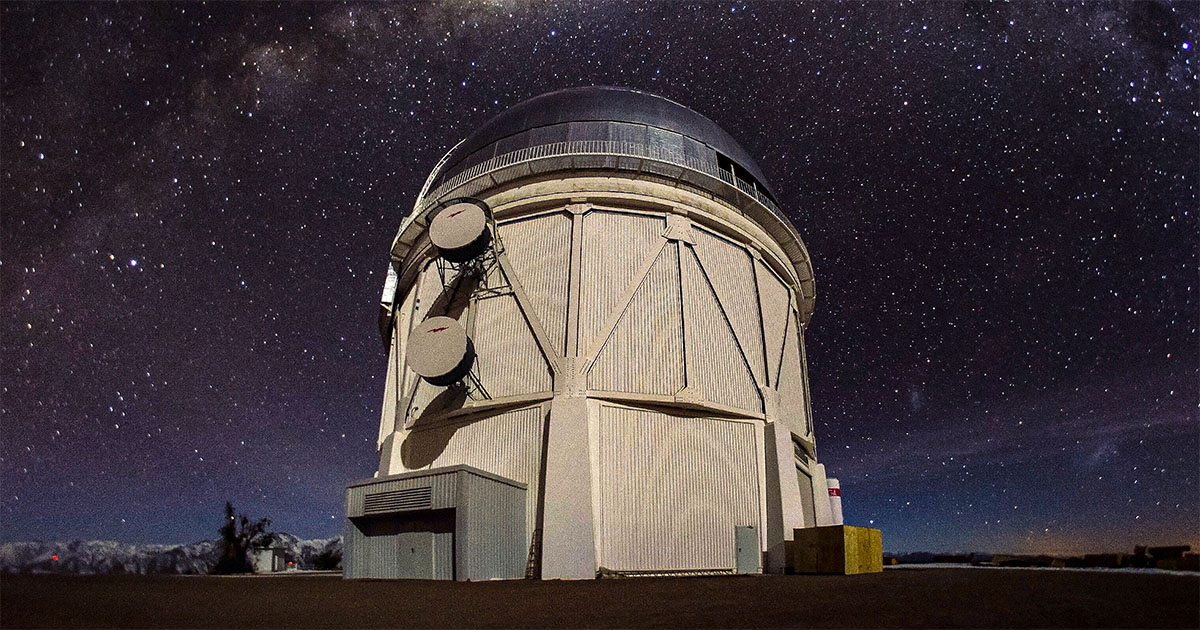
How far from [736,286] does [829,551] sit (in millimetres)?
9048

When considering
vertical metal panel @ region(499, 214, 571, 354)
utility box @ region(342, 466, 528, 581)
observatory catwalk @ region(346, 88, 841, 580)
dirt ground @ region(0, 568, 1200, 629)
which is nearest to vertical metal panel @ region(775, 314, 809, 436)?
observatory catwalk @ region(346, 88, 841, 580)

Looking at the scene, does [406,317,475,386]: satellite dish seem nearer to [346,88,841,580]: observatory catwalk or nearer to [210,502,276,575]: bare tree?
[346,88,841,580]: observatory catwalk

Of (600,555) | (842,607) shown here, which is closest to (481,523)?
(600,555)

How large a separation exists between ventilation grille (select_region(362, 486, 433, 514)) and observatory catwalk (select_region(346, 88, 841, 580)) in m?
0.06

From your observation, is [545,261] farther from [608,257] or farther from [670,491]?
[670,491]

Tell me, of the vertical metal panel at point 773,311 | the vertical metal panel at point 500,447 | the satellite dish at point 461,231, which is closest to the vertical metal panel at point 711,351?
the vertical metal panel at point 773,311

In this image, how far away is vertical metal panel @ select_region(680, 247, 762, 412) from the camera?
19.6 m

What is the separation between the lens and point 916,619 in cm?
736

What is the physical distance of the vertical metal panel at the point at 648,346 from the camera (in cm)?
1867

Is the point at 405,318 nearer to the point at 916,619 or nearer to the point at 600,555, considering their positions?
the point at 600,555

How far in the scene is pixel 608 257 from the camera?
2041 cm

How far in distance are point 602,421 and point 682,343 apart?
3.67 meters

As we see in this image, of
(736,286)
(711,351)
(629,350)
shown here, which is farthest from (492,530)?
(736,286)

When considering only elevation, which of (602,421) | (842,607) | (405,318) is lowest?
(842,607)
